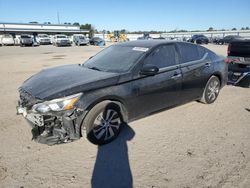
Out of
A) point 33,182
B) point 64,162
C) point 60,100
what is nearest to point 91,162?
point 64,162

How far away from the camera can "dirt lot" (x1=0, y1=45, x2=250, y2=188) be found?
2.88 meters

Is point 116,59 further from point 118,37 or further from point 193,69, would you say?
point 118,37

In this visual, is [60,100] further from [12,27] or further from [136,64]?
[12,27]

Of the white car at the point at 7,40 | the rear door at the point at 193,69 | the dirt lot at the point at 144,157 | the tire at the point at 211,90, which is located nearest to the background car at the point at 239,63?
the tire at the point at 211,90

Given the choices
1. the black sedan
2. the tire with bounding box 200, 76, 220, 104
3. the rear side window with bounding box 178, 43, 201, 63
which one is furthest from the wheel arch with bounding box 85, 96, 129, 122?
the tire with bounding box 200, 76, 220, 104

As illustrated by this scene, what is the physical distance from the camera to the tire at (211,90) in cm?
557

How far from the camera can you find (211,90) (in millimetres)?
5707

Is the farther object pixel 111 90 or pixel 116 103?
pixel 116 103

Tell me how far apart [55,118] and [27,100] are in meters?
0.61

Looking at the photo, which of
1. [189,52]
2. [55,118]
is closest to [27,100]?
[55,118]

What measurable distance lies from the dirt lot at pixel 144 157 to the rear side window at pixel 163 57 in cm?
122

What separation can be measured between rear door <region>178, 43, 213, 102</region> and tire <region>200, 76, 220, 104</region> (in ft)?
0.64

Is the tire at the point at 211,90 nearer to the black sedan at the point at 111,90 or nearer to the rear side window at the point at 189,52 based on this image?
the black sedan at the point at 111,90

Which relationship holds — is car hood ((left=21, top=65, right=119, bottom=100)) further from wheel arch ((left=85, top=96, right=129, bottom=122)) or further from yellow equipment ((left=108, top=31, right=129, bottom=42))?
yellow equipment ((left=108, top=31, right=129, bottom=42))
